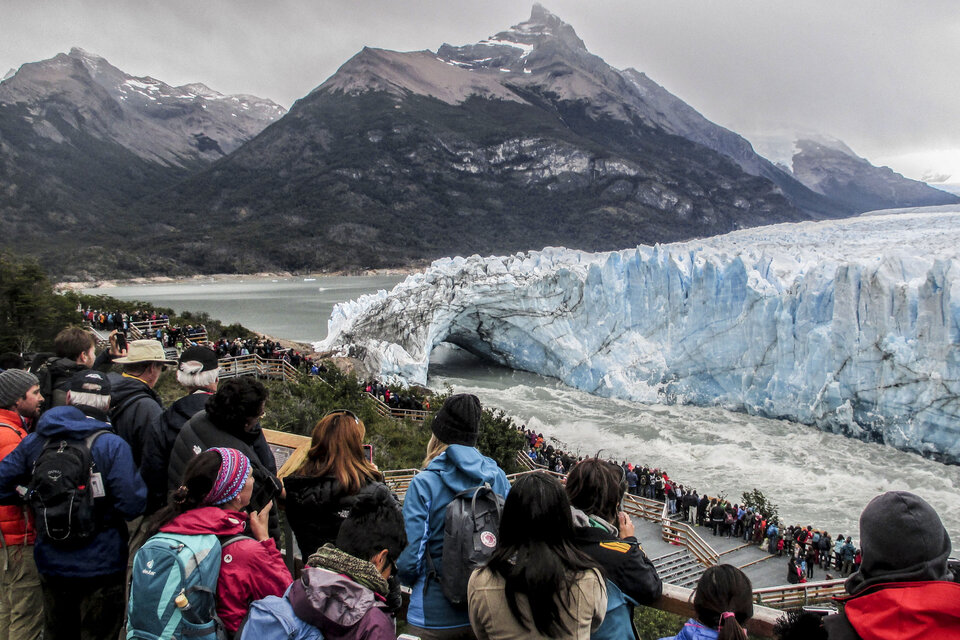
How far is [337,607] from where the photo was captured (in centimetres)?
160

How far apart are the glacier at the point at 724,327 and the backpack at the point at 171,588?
14.0 meters

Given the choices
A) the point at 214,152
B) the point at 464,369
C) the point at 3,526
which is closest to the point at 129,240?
the point at 464,369

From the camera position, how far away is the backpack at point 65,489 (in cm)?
208

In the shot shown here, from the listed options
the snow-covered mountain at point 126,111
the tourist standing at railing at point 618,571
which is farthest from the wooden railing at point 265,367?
the snow-covered mountain at point 126,111

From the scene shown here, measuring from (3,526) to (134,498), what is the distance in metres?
0.59

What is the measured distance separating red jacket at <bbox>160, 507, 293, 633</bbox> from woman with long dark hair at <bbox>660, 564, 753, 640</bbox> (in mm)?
1206

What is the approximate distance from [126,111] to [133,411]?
16066 cm

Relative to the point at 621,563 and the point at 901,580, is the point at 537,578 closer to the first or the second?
the point at 621,563

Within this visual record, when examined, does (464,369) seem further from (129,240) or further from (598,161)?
(598,161)

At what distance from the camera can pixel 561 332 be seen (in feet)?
59.8

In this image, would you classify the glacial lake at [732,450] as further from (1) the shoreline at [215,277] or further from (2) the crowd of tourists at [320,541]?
(1) the shoreline at [215,277]

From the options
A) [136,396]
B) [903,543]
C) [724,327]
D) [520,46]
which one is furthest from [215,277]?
[520,46]

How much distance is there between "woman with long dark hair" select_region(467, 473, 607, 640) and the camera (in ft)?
5.13

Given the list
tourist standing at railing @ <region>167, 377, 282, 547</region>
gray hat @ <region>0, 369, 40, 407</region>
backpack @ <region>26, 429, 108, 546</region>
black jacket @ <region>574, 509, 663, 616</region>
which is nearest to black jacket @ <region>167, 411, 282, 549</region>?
tourist standing at railing @ <region>167, 377, 282, 547</region>
